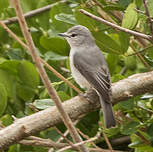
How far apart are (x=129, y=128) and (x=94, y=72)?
95 centimetres

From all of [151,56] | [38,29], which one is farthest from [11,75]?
[151,56]

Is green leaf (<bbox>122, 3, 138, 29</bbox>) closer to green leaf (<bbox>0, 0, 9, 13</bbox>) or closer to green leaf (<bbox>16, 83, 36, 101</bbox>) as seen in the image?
green leaf (<bbox>16, 83, 36, 101</bbox>)

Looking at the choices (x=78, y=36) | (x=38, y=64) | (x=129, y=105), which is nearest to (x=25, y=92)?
(x=129, y=105)

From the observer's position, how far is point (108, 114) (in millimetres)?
2816

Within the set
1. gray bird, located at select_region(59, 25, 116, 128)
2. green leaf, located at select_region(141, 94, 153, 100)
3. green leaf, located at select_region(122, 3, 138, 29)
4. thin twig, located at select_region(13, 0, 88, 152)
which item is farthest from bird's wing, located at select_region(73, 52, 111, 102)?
thin twig, located at select_region(13, 0, 88, 152)

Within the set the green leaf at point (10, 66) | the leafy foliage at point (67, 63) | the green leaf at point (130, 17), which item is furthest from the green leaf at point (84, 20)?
the green leaf at point (10, 66)

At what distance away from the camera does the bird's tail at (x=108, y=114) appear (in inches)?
108

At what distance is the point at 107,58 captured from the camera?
3.41 metres

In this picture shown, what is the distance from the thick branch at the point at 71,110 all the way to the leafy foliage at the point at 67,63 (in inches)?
4.9

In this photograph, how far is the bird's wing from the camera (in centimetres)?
322

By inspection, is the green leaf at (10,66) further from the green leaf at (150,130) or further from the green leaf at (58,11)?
the green leaf at (150,130)

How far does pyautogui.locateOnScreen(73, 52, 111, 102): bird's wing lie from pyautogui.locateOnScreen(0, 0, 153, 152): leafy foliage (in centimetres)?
8

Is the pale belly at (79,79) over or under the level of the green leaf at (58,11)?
under

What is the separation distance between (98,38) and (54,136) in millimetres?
756
